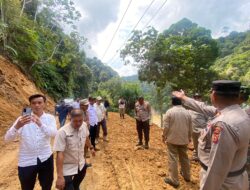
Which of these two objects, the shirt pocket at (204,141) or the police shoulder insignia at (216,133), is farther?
the shirt pocket at (204,141)

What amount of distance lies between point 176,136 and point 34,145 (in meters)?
3.22

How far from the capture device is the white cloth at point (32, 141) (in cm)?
375

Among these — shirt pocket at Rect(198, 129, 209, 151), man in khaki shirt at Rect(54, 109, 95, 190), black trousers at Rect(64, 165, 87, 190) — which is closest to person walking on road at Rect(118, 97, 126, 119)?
black trousers at Rect(64, 165, 87, 190)

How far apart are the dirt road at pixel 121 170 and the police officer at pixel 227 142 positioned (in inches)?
152

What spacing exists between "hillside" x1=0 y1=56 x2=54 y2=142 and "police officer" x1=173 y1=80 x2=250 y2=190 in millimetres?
10198

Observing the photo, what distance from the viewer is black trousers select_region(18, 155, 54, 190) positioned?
375 cm

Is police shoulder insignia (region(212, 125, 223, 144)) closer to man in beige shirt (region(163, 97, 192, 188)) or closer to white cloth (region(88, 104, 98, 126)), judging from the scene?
man in beige shirt (region(163, 97, 192, 188))

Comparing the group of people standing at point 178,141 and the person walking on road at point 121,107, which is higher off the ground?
the person walking on road at point 121,107

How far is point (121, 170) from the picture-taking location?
7355mm

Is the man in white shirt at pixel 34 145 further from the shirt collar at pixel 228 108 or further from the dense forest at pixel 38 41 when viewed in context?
the dense forest at pixel 38 41

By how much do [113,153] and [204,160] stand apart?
6.76 metres

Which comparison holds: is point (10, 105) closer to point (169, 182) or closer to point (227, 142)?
point (169, 182)

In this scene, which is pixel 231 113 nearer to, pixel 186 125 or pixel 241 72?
pixel 186 125

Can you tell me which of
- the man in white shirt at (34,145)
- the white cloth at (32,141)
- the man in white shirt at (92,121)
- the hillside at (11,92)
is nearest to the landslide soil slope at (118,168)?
the hillside at (11,92)
